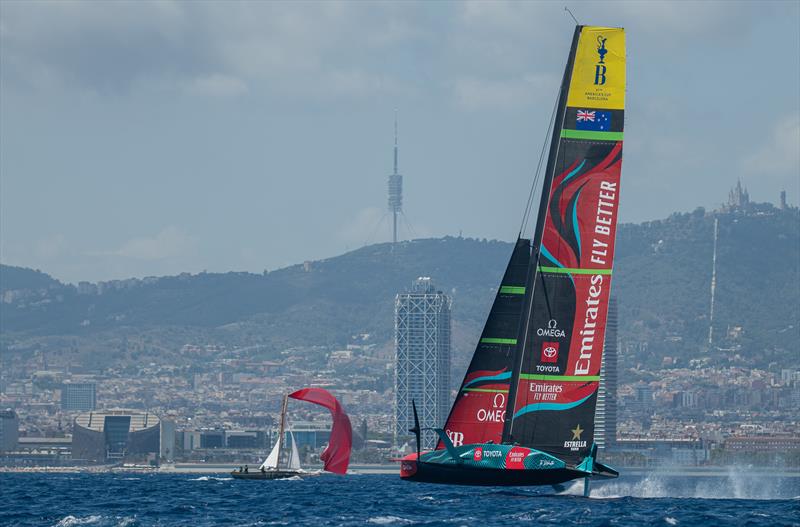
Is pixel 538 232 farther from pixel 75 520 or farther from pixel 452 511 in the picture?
pixel 75 520

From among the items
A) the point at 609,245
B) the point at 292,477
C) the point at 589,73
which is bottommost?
the point at 292,477

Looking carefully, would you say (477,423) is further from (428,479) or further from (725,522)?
(725,522)

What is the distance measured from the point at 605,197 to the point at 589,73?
10.5 ft

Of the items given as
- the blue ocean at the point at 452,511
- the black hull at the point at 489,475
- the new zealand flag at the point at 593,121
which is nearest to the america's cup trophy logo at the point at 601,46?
the new zealand flag at the point at 593,121

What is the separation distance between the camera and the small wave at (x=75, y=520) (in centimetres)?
4484

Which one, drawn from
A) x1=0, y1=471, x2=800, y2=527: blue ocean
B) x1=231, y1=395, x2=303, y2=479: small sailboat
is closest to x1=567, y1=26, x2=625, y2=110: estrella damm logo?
x1=0, y1=471, x2=800, y2=527: blue ocean

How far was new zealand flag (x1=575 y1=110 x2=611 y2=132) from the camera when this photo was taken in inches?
1770

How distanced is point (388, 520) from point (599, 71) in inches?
498

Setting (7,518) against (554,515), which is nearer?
(554,515)

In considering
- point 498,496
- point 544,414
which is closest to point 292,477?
point 498,496

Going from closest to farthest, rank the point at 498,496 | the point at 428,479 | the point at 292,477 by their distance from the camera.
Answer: the point at 428,479
the point at 498,496
the point at 292,477

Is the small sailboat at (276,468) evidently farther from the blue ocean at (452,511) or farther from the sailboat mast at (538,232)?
the sailboat mast at (538,232)

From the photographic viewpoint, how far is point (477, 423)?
50.1 metres

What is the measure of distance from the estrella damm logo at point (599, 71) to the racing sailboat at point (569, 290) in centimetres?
3
